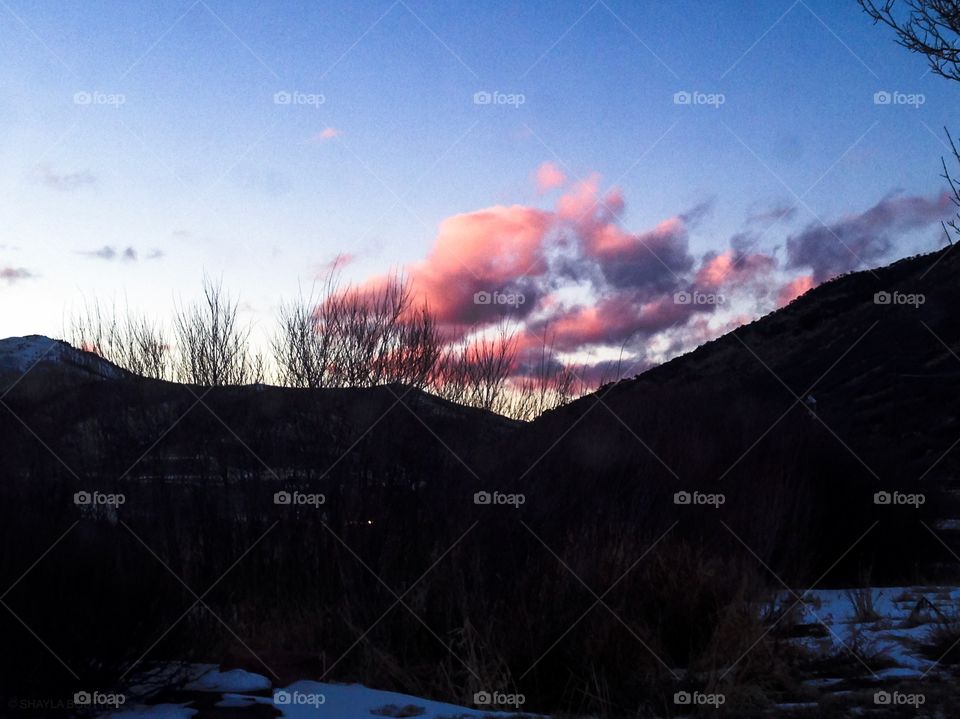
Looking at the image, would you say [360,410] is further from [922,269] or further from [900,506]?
[922,269]

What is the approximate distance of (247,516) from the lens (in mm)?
7598

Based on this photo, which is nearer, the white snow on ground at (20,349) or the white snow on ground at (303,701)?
the white snow on ground at (303,701)

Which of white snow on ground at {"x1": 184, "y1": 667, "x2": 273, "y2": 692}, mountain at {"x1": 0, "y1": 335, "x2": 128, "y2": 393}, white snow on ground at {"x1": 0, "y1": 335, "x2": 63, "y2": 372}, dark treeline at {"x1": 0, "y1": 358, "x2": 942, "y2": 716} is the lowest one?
white snow on ground at {"x1": 184, "y1": 667, "x2": 273, "y2": 692}

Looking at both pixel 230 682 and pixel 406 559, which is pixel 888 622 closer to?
pixel 406 559

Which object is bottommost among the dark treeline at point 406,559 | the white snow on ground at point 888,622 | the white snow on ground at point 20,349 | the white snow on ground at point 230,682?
the white snow on ground at point 888,622

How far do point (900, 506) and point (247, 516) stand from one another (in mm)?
8358

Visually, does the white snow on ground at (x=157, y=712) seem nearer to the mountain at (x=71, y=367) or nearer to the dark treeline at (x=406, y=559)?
the dark treeline at (x=406, y=559)

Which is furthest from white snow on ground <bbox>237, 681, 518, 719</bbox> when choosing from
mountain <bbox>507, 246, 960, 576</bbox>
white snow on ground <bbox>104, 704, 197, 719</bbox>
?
mountain <bbox>507, 246, 960, 576</bbox>

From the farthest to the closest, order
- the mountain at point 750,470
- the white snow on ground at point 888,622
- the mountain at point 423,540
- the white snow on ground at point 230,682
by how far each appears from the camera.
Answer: the mountain at point 750,470
the white snow on ground at point 888,622
the mountain at point 423,540
the white snow on ground at point 230,682

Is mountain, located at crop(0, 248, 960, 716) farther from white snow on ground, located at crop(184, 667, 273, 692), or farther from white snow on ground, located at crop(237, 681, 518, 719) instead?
white snow on ground, located at crop(237, 681, 518, 719)

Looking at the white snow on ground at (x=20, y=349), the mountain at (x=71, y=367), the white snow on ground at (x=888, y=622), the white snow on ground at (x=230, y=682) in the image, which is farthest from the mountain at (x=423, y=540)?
the white snow on ground at (x=20, y=349)

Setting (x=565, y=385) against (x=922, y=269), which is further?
(x=922, y=269)

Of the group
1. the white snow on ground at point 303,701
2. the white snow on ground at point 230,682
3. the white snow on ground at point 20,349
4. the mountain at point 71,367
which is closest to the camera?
the white snow on ground at point 303,701

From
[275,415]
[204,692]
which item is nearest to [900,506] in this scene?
[275,415]
